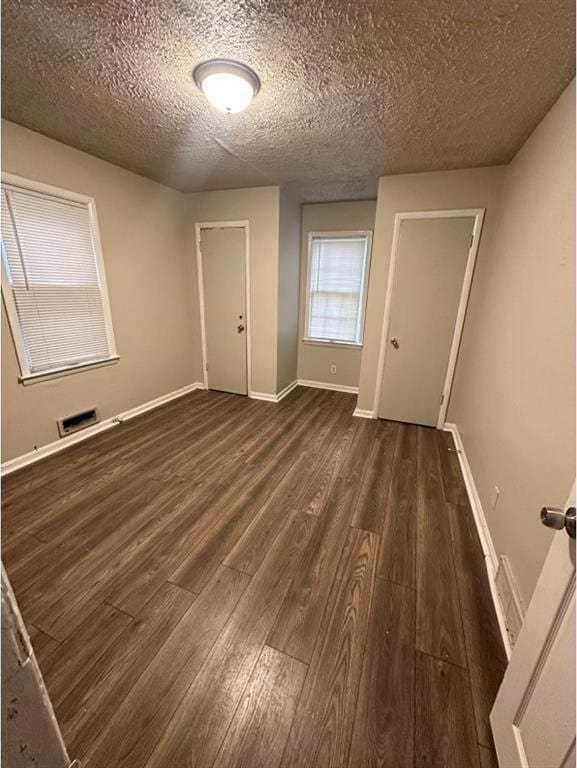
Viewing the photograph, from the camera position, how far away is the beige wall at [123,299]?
2293 mm

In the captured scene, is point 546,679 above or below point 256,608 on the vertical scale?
above

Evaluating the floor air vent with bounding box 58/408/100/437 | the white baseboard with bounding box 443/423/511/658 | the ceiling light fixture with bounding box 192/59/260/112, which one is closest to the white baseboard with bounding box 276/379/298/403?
the floor air vent with bounding box 58/408/100/437

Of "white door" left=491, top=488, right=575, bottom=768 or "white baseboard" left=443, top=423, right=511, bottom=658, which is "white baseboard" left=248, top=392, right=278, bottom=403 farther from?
"white door" left=491, top=488, right=575, bottom=768

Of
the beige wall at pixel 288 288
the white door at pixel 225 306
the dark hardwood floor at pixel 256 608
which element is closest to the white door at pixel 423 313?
the dark hardwood floor at pixel 256 608

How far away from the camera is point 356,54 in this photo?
1.42 m

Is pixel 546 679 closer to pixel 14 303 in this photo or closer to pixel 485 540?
pixel 485 540

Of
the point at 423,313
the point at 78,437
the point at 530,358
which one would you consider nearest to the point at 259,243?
the point at 423,313

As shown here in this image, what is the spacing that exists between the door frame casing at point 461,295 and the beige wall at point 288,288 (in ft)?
4.16

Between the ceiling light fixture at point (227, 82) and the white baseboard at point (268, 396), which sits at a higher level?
the ceiling light fixture at point (227, 82)

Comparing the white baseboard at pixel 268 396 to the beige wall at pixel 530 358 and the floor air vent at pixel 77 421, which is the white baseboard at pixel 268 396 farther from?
the beige wall at pixel 530 358

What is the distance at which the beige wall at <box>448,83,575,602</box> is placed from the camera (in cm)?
121

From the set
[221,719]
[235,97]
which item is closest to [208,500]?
[221,719]

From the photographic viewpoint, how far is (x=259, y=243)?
350 cm

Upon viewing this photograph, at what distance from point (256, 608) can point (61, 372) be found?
8.15 ft
